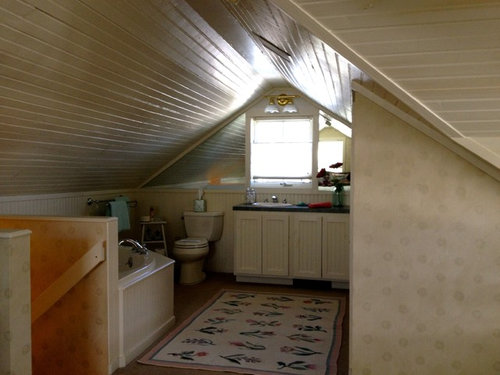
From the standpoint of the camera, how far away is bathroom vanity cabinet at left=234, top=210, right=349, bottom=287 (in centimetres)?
417

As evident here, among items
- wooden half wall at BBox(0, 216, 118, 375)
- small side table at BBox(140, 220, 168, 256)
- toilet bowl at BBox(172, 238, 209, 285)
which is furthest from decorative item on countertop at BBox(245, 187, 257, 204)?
wooden half wall at BBox(0, 216, 118, 375)

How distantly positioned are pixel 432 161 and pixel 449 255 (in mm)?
460

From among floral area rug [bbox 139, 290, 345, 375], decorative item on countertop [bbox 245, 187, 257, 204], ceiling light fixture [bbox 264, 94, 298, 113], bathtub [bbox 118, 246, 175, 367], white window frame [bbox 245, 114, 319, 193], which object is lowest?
floral area rug [bbox 139, 290, 345, 375]

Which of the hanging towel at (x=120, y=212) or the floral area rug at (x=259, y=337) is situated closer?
the floral area rug at (x=259, y=337)

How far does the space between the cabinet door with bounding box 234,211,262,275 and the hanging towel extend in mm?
1106

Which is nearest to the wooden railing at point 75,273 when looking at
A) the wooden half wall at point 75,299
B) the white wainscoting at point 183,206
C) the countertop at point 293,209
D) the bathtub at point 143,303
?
the wooden half wall at point 75,299

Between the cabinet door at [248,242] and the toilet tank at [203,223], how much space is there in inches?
15.5

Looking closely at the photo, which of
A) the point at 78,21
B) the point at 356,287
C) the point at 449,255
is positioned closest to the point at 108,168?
the point at 78,21

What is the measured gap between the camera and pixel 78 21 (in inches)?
79.5

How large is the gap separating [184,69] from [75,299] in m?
1.64

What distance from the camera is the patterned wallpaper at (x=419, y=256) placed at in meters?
2.06

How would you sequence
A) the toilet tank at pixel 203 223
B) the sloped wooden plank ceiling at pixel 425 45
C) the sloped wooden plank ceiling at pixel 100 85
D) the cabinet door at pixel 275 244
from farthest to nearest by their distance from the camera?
the toilet tank at pixel 203 223 → the cabinet door at pixel 275 244 → the sloped wooden plank ceiling at pixel 100 85 → the sloped wooden plank ceiling at pixel 425 45

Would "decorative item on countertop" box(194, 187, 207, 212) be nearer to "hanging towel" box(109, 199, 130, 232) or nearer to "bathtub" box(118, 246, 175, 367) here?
"hanging towel" box(109, 199, 130, 232)

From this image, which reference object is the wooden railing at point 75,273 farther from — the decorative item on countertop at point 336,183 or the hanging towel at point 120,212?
the decorative item on countertop at point 336,183
